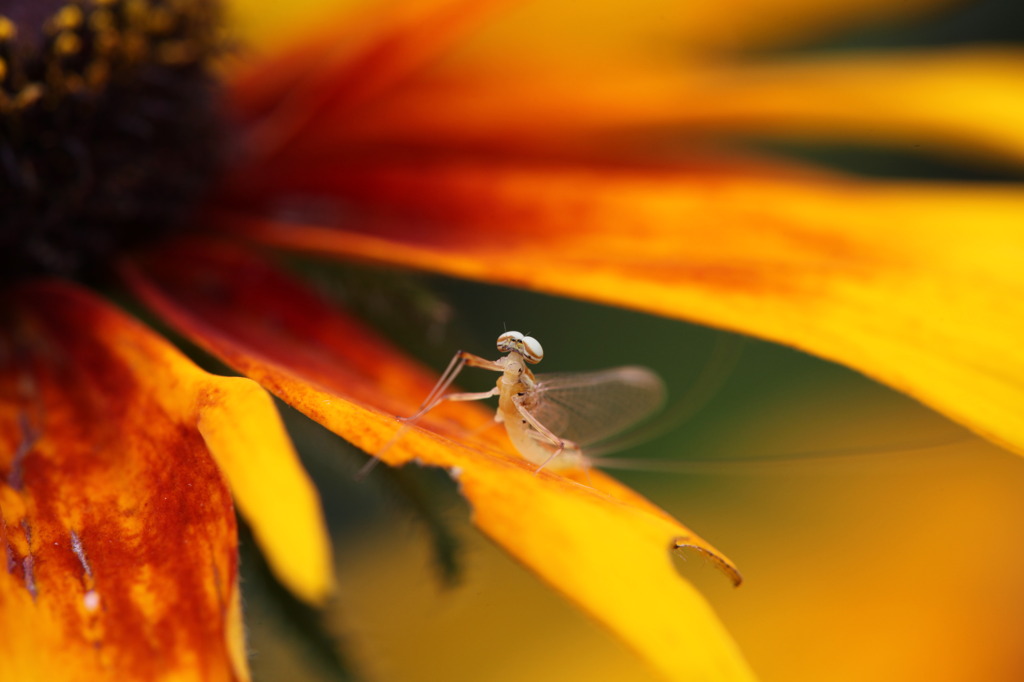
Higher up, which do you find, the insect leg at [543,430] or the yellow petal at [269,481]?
the insect leg at [543,430]

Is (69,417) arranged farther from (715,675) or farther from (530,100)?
(530,100)

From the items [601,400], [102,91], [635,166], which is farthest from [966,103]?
[102,91]

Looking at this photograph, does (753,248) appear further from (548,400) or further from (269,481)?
(269,481)

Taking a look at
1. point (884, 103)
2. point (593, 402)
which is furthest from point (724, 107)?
point (593, 402)

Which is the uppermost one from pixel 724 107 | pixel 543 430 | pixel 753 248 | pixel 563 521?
pixel 724 107

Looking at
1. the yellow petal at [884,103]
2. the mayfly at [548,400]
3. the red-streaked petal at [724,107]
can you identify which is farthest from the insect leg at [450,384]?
the yellow petal at [884,103]

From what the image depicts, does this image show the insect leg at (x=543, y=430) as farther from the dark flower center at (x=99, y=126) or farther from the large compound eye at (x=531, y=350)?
the dark flower center at (x=99, y=126)

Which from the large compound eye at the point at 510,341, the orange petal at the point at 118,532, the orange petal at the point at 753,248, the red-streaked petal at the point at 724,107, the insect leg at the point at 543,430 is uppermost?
the red-streaked petal at the point at 724,107
